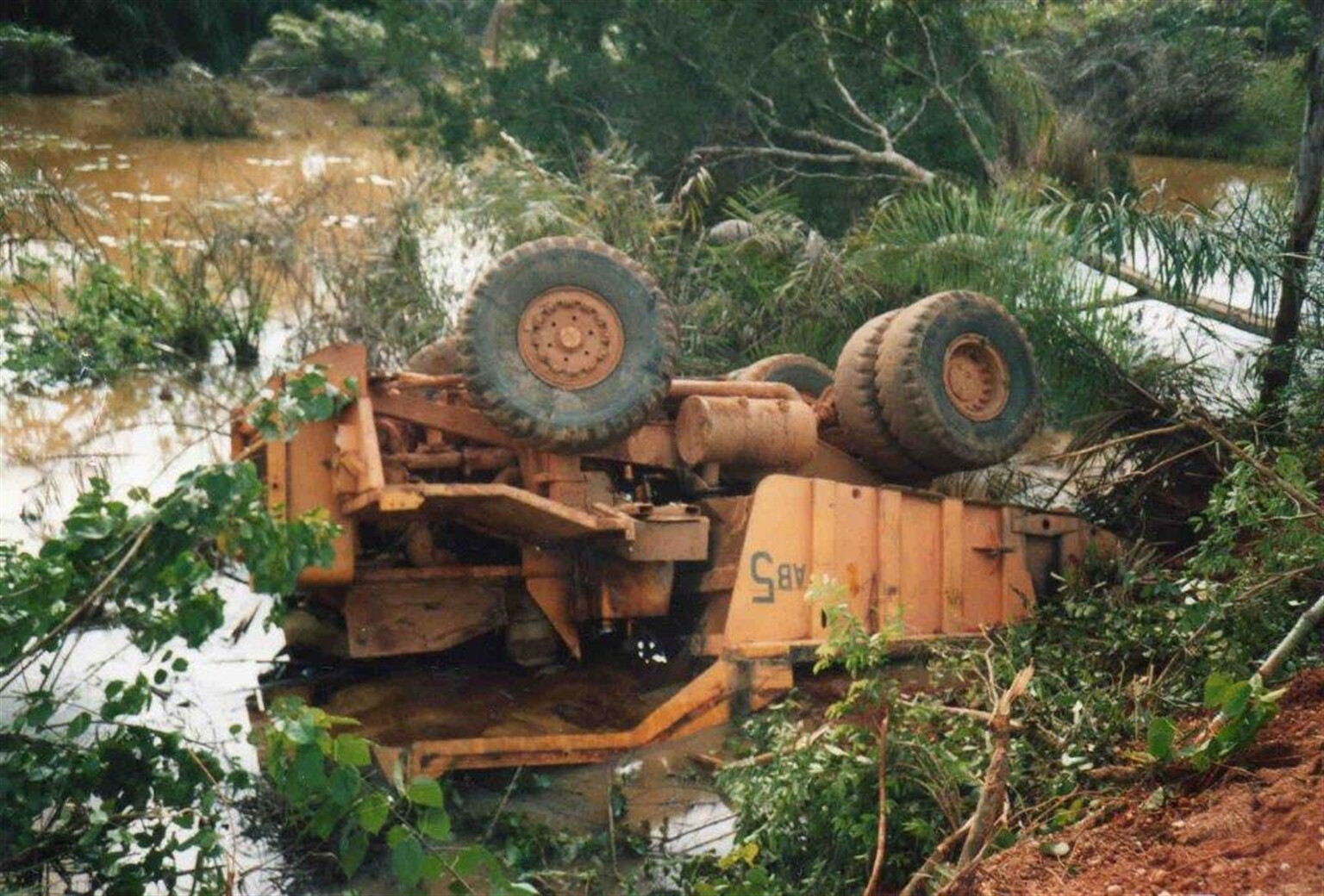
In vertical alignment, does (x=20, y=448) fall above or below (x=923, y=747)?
above

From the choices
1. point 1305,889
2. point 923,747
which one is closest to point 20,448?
point 923,747

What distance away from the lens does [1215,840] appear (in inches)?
205

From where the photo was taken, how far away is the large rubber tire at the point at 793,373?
10.1m

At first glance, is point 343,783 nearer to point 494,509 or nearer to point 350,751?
point 350,751

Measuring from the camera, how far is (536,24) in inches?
663

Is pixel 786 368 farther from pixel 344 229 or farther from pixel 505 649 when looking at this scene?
pixel 344 229

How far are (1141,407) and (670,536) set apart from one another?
359 centimetres

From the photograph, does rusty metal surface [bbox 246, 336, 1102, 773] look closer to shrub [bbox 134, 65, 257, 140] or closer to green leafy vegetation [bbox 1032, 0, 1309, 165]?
green leafy vegetation [bbox 1032, 0, 1309, 165]

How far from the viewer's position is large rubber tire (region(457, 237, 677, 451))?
8.20 metres

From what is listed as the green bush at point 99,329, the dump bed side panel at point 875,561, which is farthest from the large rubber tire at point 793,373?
the green bush at point 99,329

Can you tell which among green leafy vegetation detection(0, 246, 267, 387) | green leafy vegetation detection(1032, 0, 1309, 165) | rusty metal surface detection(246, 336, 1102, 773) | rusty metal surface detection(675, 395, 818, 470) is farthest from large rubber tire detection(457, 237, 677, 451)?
green leafy vegetation detection(1032, 0, 1309, 165)

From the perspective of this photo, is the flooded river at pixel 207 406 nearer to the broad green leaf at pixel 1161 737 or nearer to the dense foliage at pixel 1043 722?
the dense foliage at pixel 1043 722

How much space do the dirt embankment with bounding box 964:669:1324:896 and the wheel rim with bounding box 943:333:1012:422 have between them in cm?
366

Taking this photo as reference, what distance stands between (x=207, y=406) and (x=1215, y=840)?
10096mm
